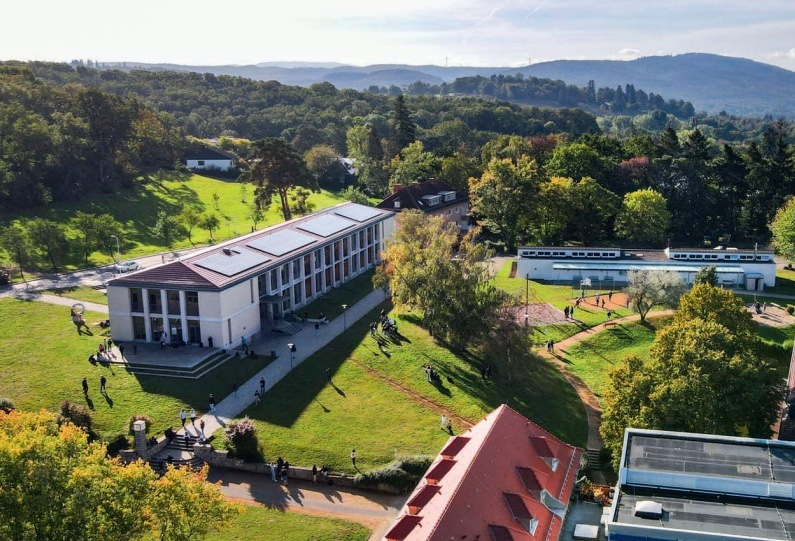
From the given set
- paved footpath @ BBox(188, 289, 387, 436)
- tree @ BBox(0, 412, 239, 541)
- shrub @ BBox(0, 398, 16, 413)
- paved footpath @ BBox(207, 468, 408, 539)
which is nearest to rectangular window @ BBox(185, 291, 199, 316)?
paved footpath @ BBox(188, 289, 387, 436)

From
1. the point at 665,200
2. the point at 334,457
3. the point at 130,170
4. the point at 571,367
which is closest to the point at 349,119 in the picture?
the point at 130,170

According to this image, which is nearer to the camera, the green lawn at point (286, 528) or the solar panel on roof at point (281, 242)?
the green lawn at point (286, 528)

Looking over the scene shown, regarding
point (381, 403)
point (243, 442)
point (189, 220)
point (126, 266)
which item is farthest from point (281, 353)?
point (189, 220)

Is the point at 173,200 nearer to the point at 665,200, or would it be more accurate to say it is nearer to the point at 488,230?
the point at 488,230

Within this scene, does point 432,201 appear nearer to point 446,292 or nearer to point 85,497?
point 446,292

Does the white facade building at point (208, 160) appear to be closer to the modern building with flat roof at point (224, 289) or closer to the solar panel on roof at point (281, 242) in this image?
the modern building with flat roof at point (224, 289)

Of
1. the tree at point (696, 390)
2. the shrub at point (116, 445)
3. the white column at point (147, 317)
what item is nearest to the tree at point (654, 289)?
the tree at point (696, 390)
